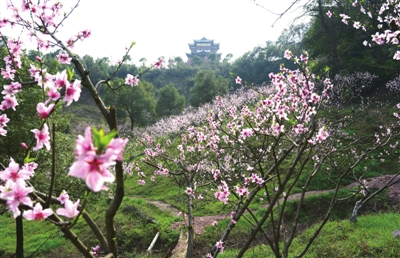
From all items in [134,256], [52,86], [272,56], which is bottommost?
[134,256]

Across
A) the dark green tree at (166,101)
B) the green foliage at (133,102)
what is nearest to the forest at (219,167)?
the green foliage at (133,102)

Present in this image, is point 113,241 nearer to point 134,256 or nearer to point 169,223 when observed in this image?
point 134,256

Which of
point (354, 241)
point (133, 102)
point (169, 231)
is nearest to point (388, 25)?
point (354, 241)

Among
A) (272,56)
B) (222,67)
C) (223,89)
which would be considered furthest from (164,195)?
(222,67)

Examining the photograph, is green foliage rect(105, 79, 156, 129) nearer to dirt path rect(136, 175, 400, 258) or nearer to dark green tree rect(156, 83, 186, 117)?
dark green tree rect(156, 83, 186, 117)

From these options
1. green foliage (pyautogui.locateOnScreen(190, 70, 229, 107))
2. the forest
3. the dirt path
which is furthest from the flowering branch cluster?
green foliage (pyautogui.locateOnScreen(190, 70, 229, 107))

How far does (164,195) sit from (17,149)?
6.72m

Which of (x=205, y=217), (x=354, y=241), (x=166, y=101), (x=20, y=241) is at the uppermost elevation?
(x=166, y=101)

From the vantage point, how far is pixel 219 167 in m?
4.63

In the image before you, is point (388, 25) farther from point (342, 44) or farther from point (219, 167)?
point (342, 44)

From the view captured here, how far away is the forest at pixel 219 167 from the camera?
1.37 metres

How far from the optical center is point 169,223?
9.30 metres

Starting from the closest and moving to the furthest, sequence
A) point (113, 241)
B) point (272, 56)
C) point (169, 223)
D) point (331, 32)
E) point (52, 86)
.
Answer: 1. point (52, 86)
2. point (113, 241)
3. point (169, 223)
4. point (331, 32)
5. point (272, 56)

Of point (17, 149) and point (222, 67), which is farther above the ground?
point (222, 67)
